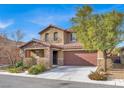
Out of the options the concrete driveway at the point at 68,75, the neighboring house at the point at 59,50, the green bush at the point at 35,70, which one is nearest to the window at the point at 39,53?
the neighboring house at the point at 59,50

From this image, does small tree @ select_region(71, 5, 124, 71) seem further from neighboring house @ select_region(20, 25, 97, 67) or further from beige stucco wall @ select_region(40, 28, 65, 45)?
beige stucco wall @ select_region(40, 28, 65, 45)

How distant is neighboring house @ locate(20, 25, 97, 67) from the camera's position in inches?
1056

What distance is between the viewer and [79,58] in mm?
28781

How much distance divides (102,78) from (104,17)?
627 cm

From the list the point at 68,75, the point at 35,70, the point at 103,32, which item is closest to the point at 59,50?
the point at 35,70

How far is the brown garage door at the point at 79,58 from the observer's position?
2842cm

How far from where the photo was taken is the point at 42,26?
32.2 metres

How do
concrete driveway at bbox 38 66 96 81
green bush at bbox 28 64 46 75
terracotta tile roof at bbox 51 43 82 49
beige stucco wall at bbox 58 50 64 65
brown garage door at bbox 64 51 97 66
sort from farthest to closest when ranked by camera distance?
beige stucco wall at bbox 58 50 64 65 → terracotta tile roof at bbox 51 43 82 49 → brown garage door at bbox 64 51 97 66 → green bush at bbox 28 64 46 75 → concrete driveway at bbox 38 66 96 81

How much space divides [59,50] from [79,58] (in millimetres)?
3131

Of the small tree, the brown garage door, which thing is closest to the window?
the brown garage door

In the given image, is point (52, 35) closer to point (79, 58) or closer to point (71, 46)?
point (71, 46)

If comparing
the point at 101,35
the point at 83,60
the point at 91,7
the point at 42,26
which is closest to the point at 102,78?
the point at 101,35
